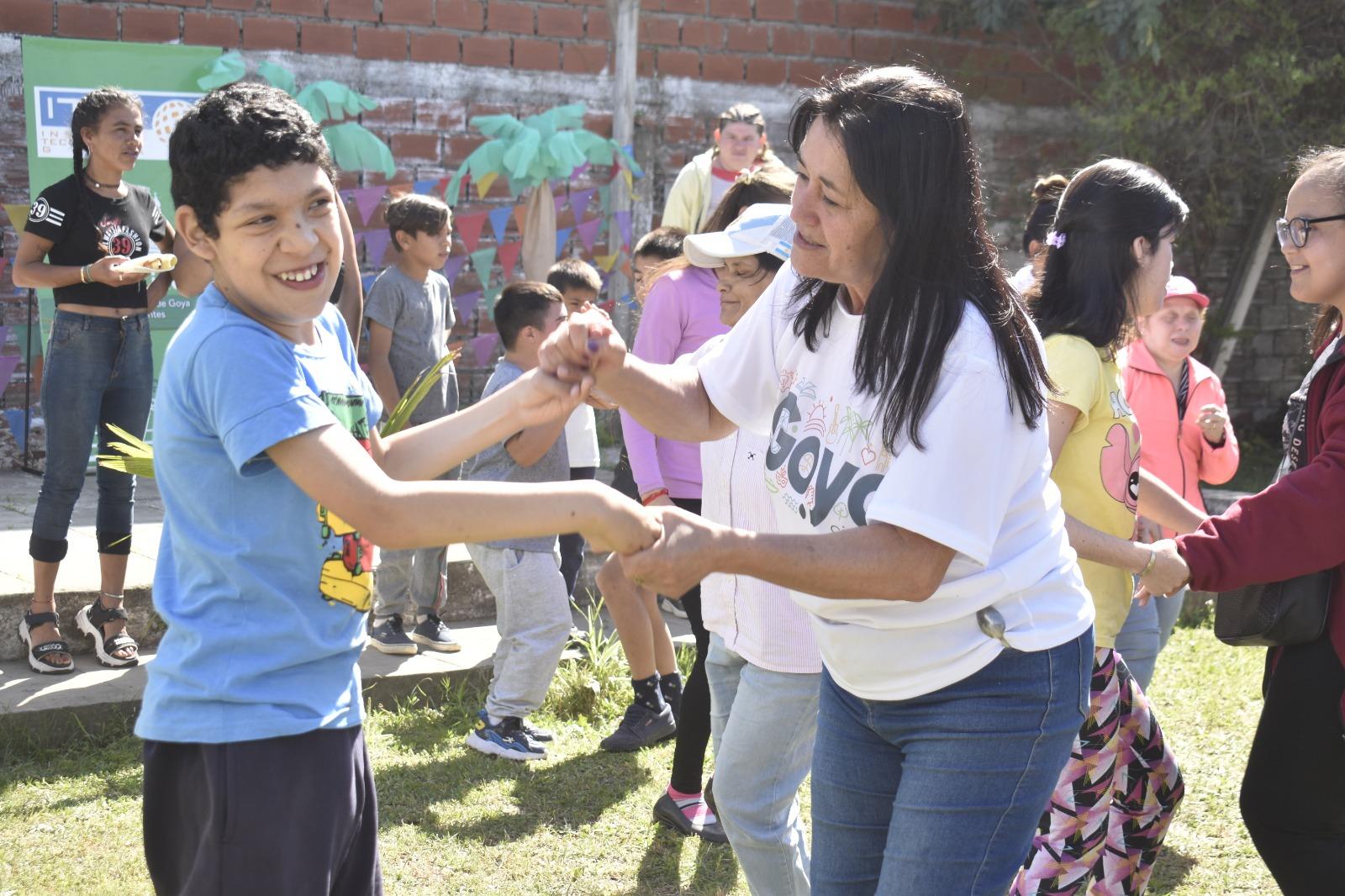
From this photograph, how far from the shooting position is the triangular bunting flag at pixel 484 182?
8812 mm

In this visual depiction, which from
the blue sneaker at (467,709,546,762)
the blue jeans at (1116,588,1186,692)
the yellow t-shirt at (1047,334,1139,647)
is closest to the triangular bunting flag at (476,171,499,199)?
the blue sneaker at (467,709,546,762)

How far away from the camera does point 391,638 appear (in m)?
5.92

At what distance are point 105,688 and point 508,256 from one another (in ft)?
14.9

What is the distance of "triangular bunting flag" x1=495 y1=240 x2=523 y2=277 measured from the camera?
8.95 meters

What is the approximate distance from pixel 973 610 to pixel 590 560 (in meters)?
4.68

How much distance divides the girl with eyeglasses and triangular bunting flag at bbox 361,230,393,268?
20.6 feet

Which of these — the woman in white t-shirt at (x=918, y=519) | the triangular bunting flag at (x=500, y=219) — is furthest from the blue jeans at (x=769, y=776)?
the triangular bunting flag at (x=500, y=219)

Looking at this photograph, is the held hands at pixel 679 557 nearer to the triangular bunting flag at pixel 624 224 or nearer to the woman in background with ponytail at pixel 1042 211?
the woman in background with ponytail at pixel 1042 211

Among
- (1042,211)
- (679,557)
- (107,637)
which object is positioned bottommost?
(107,637)

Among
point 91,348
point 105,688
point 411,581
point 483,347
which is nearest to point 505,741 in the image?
point 411,581

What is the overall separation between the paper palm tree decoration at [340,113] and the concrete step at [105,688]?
141 inches

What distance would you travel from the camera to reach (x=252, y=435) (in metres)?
2.09

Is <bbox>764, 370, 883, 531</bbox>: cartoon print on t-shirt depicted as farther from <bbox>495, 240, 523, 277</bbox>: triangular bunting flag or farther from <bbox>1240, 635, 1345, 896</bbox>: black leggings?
<bbox>495, 240, 523, 277</bbox>: triangular bunting flag

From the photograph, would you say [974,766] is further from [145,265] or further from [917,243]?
[145,265]
